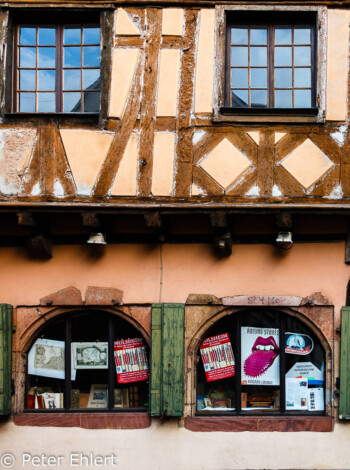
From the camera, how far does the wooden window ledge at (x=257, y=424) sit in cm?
734

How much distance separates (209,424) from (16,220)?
10.5 ft

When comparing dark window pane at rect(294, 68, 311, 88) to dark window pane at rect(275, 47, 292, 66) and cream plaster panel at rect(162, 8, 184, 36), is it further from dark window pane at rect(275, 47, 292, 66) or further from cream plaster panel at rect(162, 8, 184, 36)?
cream plaster panel at rect(162, 8, 184, 36)

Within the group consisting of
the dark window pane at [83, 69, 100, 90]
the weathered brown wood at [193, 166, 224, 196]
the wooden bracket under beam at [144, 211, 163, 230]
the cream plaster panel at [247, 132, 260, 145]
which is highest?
the dark window pane at [83, 69, 100, 90]

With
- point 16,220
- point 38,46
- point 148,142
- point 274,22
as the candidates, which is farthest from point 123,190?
point 274,22

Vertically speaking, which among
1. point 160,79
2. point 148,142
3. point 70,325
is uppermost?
point 160,79

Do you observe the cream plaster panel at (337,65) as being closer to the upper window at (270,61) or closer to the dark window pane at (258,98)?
the upper window at (270,61)

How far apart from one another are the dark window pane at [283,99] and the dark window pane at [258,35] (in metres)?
0.65

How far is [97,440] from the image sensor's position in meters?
7.41

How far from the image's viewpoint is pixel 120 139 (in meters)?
7.27

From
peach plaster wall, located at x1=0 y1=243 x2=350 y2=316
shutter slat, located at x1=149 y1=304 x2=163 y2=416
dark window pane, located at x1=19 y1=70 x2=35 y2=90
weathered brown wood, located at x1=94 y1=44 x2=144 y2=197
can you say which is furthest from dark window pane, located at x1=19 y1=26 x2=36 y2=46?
shutter slat, located at x1=149 y1=304 x2=163 y2=416

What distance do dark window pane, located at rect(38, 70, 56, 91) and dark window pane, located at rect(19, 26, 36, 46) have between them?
365 millimetres

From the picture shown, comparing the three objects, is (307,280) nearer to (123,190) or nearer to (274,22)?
(123,190)

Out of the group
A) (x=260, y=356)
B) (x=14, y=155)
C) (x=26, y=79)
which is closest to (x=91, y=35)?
(x=26, y=79)

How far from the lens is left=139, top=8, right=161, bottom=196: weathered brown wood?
7.22 meters
